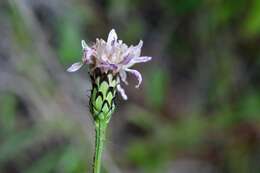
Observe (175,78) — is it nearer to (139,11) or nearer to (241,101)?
(139,11)

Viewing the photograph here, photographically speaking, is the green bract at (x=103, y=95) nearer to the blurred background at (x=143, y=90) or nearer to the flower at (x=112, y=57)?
the flower at (x=112, y=57)

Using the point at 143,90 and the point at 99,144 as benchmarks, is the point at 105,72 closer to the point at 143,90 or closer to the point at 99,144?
the point at 99,144

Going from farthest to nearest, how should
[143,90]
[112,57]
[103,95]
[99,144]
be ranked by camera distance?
[143,90] → [112,57] → [103,95] → [99,144]

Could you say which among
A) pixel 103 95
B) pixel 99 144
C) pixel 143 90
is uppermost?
pixel 143 90

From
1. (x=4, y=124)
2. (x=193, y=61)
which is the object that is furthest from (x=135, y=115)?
(x=4, y=124)

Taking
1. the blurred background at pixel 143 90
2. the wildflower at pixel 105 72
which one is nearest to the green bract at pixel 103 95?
the wildflower at pixel 105 72

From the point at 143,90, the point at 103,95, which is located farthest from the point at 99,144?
the point at 143,90

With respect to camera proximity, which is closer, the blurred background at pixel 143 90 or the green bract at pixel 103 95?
the green bract at pixel 103 95
